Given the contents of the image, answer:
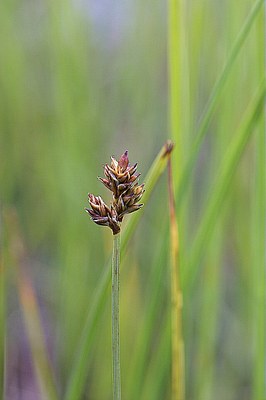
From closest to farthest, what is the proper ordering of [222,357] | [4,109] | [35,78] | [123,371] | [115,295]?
[115,295]
[123,371]
[222,357]
[4,109]
[35,78]

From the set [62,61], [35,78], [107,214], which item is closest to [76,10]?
[62,61]

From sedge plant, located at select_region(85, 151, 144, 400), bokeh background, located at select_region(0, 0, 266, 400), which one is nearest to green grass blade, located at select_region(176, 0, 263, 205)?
bokeh background, located at select_region(0, 0, 266, 400)

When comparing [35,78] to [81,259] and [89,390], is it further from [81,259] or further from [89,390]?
[89,390]

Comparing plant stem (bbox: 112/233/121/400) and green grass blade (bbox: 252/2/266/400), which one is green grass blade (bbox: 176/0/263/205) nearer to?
green grass blade (bbox: 252/2/266/400)

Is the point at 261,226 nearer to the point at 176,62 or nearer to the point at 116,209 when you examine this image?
the point at 176,62

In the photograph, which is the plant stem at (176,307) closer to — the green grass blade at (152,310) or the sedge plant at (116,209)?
the green grass blade at (152,310)

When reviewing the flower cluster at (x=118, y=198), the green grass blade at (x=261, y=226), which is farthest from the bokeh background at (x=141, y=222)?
the flower cluster at (x=118, y=198)

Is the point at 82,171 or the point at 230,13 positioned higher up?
the point at 230,13
